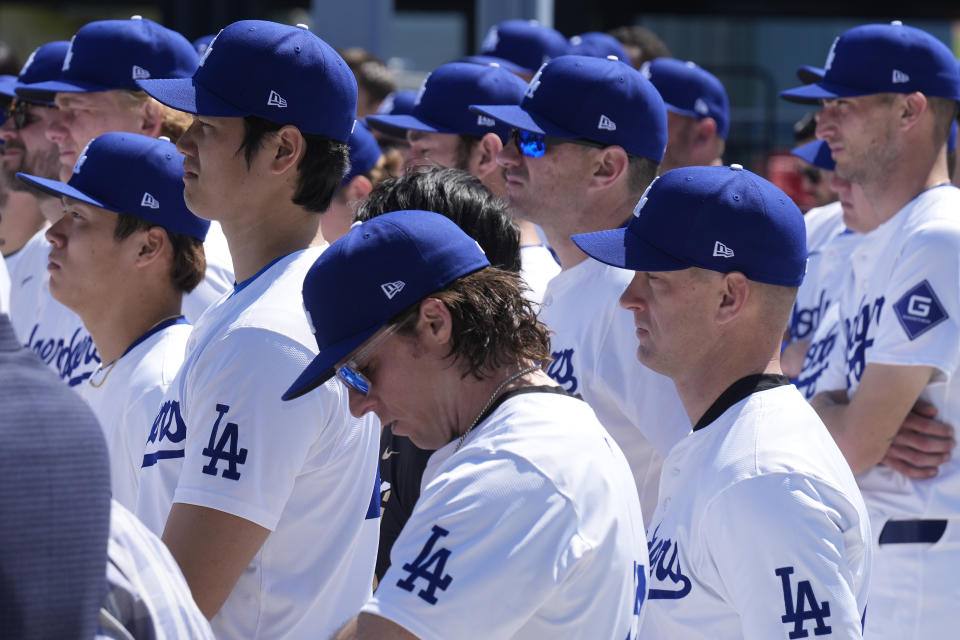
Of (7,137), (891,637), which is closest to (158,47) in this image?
(7,137)

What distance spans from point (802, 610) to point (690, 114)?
396 cm

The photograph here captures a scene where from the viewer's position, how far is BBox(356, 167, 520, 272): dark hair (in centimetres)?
314

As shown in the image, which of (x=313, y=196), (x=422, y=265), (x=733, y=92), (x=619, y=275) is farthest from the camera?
(x=733, y=92)

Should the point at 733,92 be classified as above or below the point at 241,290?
below

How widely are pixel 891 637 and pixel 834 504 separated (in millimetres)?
1810

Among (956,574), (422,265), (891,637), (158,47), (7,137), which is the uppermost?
(422,265)

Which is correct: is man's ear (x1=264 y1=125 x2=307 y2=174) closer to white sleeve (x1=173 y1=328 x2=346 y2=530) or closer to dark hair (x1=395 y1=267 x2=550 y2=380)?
white sleeve (x1=173 y1=328 x2=346 y2=530)

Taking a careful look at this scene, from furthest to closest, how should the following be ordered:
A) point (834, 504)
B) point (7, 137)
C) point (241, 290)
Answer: point (7, 137) → point (241, 290) → point (834, 504)

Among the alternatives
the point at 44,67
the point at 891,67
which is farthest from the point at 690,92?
the point at 44,67

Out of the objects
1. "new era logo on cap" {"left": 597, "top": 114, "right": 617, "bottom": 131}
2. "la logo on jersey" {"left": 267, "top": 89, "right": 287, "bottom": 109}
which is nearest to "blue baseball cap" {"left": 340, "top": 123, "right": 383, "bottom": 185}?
"new era logo on cap" {"left": 597, "top": 114, "right": 617, "bottom": 131}

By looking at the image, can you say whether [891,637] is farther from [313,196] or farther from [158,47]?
[158,47]

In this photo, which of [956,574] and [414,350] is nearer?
[414,350]

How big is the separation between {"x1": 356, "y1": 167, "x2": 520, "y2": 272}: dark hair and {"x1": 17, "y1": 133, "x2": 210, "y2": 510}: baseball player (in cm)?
68

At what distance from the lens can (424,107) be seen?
500 centimetres
